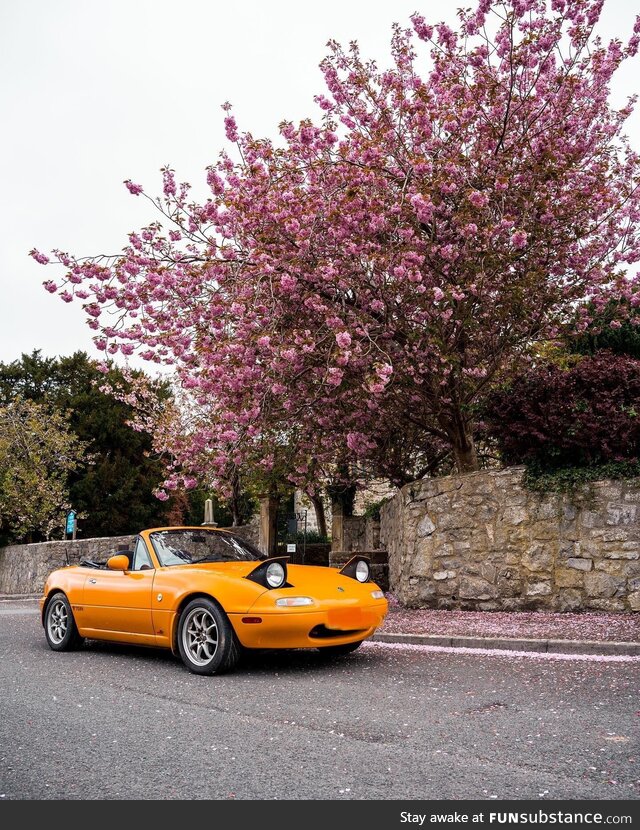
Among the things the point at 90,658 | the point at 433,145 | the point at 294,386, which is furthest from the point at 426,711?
the point at 433,145

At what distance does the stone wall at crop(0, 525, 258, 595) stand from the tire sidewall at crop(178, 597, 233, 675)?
1191cm

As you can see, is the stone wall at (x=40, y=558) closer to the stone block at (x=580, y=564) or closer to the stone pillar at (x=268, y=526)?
the stone pillar at (x=268, y=526)

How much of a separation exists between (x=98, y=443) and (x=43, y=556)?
1066 cm

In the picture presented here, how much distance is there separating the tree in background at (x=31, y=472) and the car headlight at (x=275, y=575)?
18170 mm

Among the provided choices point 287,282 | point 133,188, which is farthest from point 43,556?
point 287,282

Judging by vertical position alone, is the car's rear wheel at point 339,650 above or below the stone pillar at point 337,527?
below

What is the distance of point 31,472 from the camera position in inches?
926

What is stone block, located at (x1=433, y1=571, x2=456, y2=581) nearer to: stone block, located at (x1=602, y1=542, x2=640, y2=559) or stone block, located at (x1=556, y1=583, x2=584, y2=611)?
stone block, located at (x1=556, y1=583, x2=584, y2=611)

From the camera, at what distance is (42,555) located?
832 inches

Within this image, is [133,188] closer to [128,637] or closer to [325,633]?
[128,637]

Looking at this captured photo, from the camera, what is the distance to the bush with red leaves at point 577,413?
31.1 ft

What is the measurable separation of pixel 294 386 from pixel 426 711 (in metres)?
6.74

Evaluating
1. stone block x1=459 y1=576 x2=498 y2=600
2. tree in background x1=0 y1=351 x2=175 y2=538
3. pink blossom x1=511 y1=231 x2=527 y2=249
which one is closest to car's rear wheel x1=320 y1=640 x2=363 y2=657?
stone block x1=459 y1=576 x2=498 y2=600

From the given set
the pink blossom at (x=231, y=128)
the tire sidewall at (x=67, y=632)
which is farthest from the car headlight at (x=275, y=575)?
the pink blossom at (x=231, y=128)
